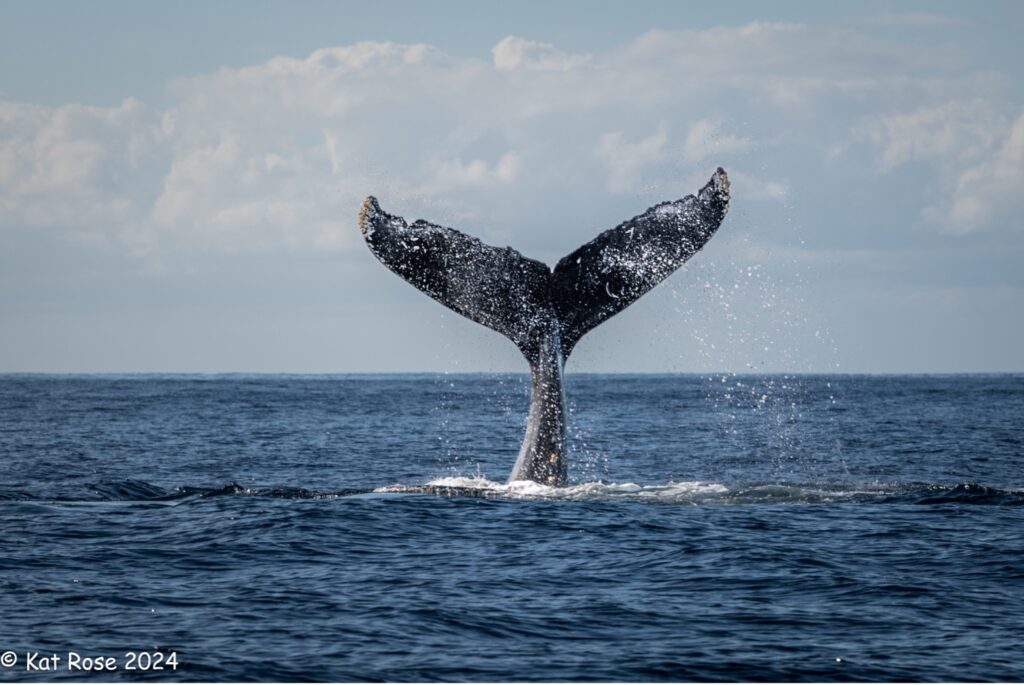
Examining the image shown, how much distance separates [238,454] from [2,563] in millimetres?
17182

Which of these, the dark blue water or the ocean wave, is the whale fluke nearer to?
the ocean wave

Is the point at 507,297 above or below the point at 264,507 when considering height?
above

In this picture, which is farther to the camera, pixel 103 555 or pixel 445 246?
pixel 445 246

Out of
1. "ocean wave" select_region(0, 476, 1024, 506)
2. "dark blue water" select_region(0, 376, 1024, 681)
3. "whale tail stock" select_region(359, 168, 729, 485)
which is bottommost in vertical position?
"dark blue water" select_region(0, 376, 1024, 681)

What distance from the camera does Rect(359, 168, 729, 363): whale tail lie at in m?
14.2

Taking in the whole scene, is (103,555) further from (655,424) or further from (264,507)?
(655,424)

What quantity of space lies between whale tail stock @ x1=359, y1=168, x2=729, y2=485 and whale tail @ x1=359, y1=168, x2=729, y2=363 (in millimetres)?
11

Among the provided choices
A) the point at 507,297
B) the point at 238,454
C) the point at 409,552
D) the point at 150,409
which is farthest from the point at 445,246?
the point at 150,409

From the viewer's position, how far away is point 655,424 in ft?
142

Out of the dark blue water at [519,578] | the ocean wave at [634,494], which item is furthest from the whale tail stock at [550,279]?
the dark blue water at [519,578]

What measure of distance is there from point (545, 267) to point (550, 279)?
0.51 feet

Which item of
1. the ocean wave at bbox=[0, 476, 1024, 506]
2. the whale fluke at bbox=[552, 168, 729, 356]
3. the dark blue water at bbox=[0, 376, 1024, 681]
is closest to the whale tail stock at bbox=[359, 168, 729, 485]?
the whale fluke at bbox=[552, 168, 729, 356]

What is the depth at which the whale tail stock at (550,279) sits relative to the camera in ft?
47.1

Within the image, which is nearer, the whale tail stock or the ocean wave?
the whale tail stock
